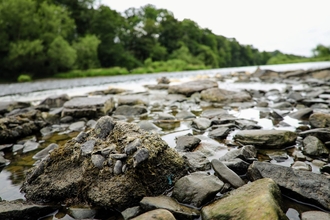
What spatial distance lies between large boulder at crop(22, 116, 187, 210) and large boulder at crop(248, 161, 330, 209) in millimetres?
758

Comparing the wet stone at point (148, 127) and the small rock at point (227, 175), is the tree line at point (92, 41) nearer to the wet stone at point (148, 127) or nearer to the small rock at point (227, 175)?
the wet stone at point (148, 127)

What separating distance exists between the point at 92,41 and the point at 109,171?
42334mm

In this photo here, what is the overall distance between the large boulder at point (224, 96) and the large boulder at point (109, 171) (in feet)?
16.7

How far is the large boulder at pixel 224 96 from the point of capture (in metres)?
6.87

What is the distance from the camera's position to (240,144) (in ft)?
10.2

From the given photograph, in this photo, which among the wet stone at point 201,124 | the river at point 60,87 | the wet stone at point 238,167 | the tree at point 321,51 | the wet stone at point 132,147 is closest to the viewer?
the wet stone at point 132,147

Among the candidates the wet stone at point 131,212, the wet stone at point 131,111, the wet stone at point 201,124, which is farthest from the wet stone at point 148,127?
the wet stone at point 131,212

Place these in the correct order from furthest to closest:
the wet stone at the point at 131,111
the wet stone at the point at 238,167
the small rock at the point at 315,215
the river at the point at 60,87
Result: the river at the point at 60,87
the wet stone at the point at 131,111
the wet stone at the point at 238,167
the small rock at the point at 315,215

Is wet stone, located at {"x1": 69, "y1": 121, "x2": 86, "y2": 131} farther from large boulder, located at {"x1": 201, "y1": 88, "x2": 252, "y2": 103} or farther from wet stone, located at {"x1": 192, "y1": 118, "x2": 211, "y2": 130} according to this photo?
large boulder, located at {"x1": 201, "y1": 88, "x2": 252, "y2": 103}

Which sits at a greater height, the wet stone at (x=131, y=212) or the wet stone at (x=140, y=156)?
the wet stone at (x=140, y=156)

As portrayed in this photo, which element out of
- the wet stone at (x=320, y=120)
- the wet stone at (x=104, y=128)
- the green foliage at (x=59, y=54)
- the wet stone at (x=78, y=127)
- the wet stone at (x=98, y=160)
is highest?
the green foliage at (x=59, y=54)

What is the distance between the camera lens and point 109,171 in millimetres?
1951

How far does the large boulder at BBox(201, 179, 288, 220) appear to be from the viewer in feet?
4.75

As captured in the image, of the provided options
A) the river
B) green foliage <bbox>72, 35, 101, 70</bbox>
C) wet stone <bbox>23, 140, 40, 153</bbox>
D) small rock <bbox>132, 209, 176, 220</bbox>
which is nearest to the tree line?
green foliage <bbox>72, 35, 101, 70</bbox>
